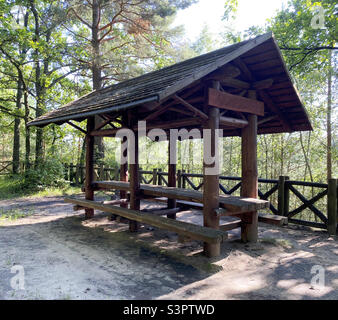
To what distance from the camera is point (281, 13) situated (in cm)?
917

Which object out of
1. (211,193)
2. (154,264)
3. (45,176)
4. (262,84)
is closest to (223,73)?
(262,84)

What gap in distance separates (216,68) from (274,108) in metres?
2.65

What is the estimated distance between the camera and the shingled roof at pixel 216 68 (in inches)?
148

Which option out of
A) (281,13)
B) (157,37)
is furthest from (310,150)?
(157,37)

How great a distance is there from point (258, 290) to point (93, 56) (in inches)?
478

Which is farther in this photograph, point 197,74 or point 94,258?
point 94,258

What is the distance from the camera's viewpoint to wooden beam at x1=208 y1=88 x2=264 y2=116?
168 inches

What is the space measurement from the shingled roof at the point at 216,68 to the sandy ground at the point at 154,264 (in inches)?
98.6

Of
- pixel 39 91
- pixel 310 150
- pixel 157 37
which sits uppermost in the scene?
pixel 157 37

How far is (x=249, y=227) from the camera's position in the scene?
5.09 m

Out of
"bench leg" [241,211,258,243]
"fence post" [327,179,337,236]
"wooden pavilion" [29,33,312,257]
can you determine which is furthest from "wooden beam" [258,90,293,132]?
"bench leg" [241,211,258,243]

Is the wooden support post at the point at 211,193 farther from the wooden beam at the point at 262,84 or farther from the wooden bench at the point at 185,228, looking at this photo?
the wooden beam at the point at 262,84
